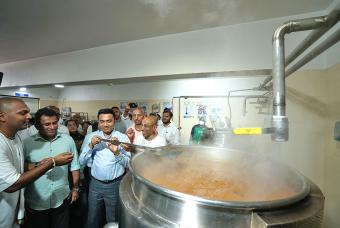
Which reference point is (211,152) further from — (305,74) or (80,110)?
(80,110)

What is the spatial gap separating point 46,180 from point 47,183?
0.03 m

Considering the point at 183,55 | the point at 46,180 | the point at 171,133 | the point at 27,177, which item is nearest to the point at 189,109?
the point at 171,133

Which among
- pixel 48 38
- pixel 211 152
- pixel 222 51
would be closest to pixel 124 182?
pixel 211 152

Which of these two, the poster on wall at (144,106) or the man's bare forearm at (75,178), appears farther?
the poster on wall at (144,106)

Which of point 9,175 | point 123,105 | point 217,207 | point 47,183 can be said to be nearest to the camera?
point 217,207

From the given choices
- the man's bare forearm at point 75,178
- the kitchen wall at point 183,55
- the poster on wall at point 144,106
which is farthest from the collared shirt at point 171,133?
the poster on wall at point 144,106

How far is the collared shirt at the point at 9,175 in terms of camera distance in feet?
4.18

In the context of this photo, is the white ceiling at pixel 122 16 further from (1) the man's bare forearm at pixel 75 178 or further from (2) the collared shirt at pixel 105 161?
(1) the man's bare forearm at pixel 75 178

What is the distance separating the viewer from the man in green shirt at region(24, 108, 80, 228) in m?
1.69

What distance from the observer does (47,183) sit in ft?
5.62

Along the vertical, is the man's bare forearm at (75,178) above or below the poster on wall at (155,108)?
below

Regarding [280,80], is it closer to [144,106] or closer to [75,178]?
[75,178]

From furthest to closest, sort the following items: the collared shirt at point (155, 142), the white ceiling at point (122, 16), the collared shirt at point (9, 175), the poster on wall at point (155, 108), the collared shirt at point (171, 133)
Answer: the poster on wall at point (155, 108) → the collared shirt at point (171, 133) → the collared shirt at point (155, 142) → the white ceiling at point (122, 16) → the collared shirt at point (9, 175)

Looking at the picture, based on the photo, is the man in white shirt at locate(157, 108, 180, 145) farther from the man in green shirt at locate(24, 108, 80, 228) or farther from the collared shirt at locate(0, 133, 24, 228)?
the collared shirt at locate(0, 133, 24, 228)
